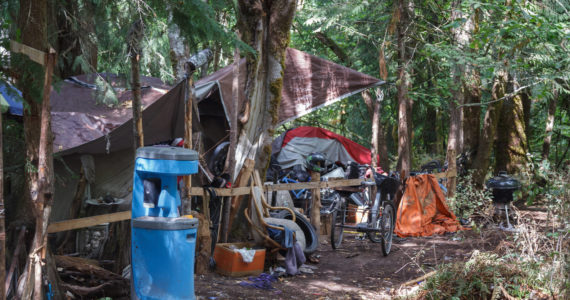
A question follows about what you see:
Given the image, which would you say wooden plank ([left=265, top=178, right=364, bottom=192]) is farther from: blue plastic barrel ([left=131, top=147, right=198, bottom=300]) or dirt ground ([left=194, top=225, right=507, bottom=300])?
blue plastic barrel ([left=131, top=147, right=198, bottom=300])

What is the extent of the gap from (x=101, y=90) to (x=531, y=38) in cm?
590

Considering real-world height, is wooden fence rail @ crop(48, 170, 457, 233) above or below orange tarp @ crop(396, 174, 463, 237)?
above

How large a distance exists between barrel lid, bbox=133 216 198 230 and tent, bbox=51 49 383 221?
2289mm

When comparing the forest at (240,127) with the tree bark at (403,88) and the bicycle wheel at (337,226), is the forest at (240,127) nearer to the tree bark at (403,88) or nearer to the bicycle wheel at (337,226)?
the tree bark at (403,88)

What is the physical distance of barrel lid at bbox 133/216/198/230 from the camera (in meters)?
3.85

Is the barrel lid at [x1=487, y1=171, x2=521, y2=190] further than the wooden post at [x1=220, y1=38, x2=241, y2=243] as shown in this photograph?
Yes

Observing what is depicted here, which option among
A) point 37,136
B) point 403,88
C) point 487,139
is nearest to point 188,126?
point 37,136

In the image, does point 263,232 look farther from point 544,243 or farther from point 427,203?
point 427,203

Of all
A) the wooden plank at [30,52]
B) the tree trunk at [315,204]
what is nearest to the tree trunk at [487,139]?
the tree trunk at [315,204]

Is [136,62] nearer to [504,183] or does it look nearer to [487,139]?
[504,183]

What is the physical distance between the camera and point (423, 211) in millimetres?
9750

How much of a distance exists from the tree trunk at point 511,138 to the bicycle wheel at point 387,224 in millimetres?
5779

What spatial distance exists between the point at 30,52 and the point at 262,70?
13.4ft

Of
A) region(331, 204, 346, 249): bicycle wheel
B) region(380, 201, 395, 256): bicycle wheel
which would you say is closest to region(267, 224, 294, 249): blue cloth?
region(331, 204, 346, 249): bicycle wheel
